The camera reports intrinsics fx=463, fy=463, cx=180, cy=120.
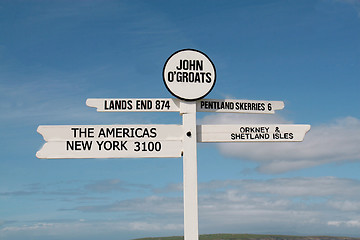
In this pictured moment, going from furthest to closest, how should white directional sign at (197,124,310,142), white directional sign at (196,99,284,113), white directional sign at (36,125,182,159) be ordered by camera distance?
white directional sign at (196,99,284,113) < white directional sign at (197,124,310,142) < white directional sign at (36,125,182,159)

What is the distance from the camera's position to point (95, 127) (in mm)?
10359

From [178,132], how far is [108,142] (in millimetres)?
1587

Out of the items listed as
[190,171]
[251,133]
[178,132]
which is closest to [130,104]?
[178,132]

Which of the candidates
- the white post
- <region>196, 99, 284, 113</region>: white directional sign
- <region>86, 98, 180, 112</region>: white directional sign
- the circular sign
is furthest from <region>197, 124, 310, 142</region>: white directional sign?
<region>86, 98, 180, 112</region>: white directional sign

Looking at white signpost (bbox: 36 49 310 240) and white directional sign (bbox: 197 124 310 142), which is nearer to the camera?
white signpost (bbox: 36 49 310 240)

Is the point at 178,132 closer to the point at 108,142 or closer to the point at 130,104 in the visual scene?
the point at 130,104

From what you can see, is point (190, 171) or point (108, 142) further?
point (190, 171)

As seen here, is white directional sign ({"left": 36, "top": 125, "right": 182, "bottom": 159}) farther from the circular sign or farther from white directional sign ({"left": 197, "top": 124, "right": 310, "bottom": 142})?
the circular sign

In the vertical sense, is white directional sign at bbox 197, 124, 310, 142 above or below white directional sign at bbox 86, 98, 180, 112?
below

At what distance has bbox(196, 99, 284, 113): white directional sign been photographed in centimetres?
1085

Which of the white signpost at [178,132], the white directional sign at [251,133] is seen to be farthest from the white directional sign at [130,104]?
the white directional sign at [251,133]

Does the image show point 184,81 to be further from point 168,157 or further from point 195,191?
point 195,191

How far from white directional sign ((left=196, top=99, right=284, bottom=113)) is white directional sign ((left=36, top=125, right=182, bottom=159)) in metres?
1.08

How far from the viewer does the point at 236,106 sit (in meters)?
11.0
